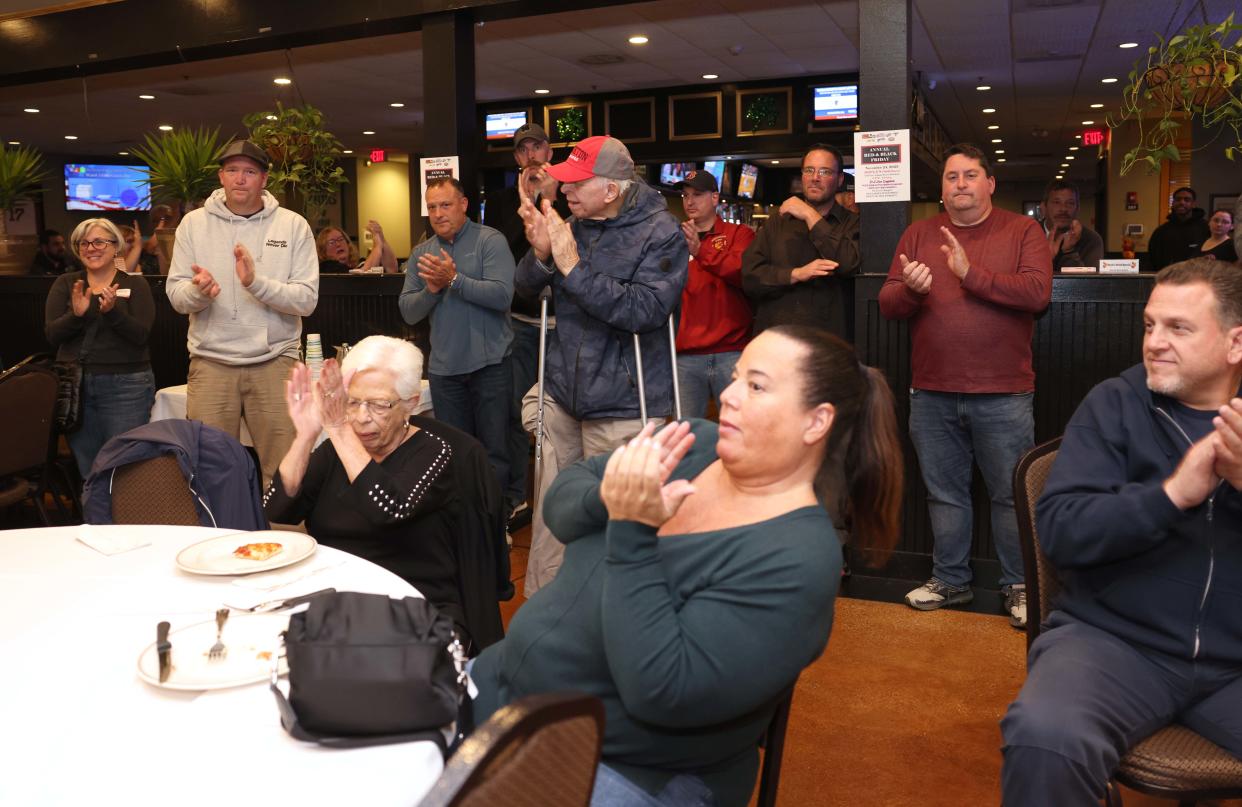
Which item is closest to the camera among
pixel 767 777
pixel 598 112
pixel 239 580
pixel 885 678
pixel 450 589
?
pixel 767 777

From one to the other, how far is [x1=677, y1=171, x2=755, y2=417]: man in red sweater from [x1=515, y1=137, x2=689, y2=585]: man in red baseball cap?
0.95 meters

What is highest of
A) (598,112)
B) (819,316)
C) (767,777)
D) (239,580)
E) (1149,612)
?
(598,112)

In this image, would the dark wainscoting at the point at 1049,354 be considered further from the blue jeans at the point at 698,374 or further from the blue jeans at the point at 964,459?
the blue jeans at the point at 698,374

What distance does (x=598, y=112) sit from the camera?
10750 mm

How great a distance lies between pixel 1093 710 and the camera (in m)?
1.90

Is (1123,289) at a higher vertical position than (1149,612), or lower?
higher

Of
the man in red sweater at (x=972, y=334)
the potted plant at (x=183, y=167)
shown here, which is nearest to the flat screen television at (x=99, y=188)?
the potted plant at (x=183, y=167)

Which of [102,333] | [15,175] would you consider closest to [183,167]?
[102,333]

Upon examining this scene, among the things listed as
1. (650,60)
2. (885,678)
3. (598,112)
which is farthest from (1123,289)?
(598,112)

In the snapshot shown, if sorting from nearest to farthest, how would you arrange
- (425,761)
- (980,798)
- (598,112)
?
(425,761) < (980,798) < (598,112)

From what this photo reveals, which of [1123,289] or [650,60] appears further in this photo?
[650,60]

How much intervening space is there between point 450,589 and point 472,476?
0.27 metres

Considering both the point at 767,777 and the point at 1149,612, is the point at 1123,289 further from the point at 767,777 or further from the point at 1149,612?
the point at 767,777

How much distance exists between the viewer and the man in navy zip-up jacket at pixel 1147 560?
6.10ft
